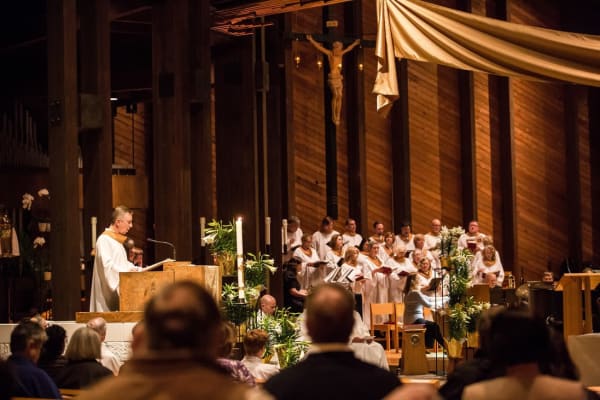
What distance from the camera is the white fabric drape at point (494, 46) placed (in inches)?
148

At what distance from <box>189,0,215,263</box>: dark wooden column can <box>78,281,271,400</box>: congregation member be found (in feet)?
33.7

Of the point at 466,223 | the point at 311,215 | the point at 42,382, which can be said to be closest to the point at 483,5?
the point at 466,223

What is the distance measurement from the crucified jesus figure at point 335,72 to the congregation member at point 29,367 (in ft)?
43.4

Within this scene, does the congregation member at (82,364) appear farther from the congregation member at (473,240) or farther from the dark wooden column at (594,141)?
the dark wooden column at (594,141)

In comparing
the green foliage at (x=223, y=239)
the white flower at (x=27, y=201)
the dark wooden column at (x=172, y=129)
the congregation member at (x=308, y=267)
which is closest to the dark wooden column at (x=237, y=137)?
the congregation member at (x=308, y=267)

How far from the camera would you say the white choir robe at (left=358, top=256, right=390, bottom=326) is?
16438 mm

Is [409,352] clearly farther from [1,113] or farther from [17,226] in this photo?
[1,113]

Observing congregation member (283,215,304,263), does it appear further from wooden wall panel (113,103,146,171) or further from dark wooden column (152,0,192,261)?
dark wooden column (152,0,192,261)

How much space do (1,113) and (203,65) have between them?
4.23 m

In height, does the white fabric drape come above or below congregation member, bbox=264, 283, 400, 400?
above

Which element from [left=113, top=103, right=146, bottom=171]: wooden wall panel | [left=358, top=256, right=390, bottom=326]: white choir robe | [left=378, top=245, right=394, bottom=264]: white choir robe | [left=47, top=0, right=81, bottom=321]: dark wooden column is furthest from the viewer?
[left=113, top=103, right=146, bottom=171]: wooden wall panel

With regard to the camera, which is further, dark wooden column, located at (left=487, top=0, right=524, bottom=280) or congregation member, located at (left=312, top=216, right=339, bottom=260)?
dark wooden column, located at (left=487, top=0, right=524, bottom=280)

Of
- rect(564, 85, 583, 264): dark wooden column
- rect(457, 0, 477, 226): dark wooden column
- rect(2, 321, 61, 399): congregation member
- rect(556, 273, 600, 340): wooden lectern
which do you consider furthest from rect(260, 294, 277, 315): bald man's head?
rect(564, 85, 583, 264): dark wooden column

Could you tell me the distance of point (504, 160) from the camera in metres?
20.8
